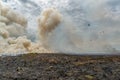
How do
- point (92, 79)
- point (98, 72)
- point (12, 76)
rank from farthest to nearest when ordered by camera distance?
point (98, 72) → point (12, 76) → point (92, 79)

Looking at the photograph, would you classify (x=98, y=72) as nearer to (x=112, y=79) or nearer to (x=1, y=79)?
(x=112, y=79)

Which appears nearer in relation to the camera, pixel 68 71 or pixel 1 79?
pixel 1 79

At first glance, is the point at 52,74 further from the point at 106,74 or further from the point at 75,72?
the point at 106,74

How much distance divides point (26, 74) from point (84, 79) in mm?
10028

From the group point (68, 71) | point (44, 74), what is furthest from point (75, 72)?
point (44, 74)

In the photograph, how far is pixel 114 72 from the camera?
50.8 metres

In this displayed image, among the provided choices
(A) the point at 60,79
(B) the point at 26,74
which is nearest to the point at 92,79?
(A) the point at 60,79

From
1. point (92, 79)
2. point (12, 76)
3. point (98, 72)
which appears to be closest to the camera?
point (92, 79)

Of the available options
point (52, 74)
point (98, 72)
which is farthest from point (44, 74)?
point (98, 72)

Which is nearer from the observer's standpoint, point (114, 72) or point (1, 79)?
point (1, 79)

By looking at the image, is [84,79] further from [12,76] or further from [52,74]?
[12,76]

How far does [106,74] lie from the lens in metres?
49.3

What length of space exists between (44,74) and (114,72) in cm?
1103

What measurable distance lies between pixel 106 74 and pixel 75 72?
521 centimetres
